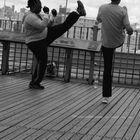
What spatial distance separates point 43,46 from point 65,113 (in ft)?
6.63

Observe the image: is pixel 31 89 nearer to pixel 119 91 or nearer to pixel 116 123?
pixel 119 91

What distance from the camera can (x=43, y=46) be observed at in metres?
Answer: 6.80

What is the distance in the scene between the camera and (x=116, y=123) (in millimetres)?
4680

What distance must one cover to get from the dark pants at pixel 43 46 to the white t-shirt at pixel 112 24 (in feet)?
3.74

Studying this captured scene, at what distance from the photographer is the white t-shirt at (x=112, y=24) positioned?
229 inches

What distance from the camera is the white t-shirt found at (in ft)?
19.1

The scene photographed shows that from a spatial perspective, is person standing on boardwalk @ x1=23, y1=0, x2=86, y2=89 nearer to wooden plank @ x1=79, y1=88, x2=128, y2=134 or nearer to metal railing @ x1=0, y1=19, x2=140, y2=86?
wooden plank @ x1=79, y1=88, x2=128, y2=134

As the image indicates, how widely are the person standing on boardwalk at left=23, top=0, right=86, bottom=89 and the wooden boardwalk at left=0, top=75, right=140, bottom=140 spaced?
420mm

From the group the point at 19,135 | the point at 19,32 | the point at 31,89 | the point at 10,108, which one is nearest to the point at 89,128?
the point at 19,135

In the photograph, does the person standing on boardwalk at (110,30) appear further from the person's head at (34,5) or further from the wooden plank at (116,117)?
the person's head at (34,5)

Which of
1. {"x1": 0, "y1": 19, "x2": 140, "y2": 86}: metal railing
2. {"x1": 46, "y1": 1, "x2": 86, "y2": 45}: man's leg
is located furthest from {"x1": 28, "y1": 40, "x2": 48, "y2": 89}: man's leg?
{"x1": 0, "y1": 19, "x2": 140, "y2": 86}: metal railing

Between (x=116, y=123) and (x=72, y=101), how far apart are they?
4.84 ft

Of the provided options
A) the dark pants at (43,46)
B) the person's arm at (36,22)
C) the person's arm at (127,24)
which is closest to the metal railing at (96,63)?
the dark pants at (43,46)

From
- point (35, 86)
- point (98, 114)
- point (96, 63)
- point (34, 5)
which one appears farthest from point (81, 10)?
point (96, 63)
